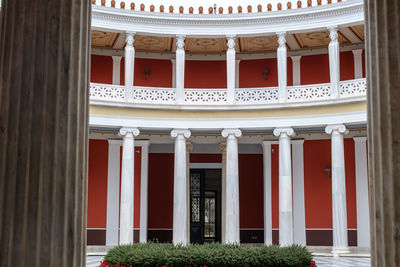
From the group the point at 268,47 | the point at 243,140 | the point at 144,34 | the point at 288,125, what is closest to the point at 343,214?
the point at 288,125

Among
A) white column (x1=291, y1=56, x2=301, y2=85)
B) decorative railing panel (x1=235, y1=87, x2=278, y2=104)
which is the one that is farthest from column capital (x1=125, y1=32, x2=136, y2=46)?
white column (x1=291, y1=56, x2=301, y2=85)

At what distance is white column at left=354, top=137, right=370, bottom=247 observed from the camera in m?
22.2

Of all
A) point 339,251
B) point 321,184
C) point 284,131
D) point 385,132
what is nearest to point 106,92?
point 284,131

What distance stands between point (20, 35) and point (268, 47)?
21106 millimetres

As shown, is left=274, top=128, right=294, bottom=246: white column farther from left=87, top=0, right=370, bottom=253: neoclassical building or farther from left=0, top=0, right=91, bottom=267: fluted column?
left=0, top=0, right=91, bottom=267: fluted column

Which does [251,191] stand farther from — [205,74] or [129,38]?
[129,38]

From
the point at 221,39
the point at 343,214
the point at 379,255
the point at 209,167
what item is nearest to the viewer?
the point at 379,255

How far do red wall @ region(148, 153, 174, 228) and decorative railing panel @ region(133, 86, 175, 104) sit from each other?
438cm

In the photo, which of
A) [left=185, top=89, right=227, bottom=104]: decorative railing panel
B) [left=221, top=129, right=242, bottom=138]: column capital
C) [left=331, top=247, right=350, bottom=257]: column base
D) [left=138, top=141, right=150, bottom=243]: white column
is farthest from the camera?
[left=138, top=141, right=150, bottom=243]: white column

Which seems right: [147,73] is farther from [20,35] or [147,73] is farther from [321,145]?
[20,35]

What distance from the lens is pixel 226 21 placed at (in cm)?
2156

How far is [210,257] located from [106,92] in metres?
11.4

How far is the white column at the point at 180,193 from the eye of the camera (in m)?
20.2

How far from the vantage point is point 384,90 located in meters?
3.47
